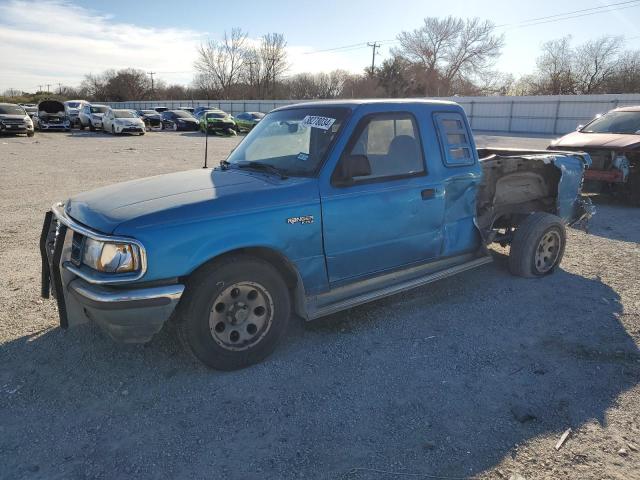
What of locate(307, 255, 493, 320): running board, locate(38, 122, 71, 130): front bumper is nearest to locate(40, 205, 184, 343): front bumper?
locate(307, 255, 493, 320): running board

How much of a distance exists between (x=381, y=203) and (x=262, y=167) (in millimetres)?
1048

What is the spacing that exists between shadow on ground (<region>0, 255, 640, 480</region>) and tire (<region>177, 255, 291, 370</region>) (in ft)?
0.59

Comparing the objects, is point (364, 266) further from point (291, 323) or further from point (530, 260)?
point (530, 260)

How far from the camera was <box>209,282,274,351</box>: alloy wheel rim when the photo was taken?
333 centimetres

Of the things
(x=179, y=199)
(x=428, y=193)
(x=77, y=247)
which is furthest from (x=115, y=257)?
(x=428, y=193)

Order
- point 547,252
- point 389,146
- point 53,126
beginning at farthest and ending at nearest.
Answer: point 53,126 → point 547,252 → point 389,146

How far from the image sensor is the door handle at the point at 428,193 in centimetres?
421

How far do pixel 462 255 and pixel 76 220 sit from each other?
3524 mm

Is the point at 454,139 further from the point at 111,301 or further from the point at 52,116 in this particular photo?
the point at 52,116

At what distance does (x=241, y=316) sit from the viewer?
3439mm

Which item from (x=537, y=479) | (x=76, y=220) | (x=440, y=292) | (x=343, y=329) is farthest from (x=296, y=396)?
(x=440, y=292)

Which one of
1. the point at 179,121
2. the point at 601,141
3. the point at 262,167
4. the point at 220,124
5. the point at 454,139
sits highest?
the point at 179,121

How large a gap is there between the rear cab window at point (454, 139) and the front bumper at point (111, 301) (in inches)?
109

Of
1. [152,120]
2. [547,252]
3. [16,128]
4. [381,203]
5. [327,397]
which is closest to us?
[327,397]
